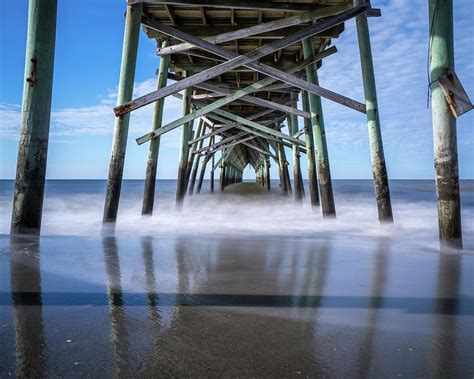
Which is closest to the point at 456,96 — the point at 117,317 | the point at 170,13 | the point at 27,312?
the point at 117,317

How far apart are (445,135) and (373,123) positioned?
171 centimetres

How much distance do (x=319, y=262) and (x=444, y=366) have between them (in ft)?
5.26

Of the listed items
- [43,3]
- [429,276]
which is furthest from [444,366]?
[43,3]

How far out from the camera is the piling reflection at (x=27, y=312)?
1106 mm

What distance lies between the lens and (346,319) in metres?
1.54

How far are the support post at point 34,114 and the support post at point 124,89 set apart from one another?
1.44 metres

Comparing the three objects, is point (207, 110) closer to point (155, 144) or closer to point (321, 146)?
point (155, 144)

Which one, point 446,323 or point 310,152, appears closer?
point 446,323

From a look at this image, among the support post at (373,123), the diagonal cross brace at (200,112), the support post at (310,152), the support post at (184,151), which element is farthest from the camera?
the support post at (184,151)

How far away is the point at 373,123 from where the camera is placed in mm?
4953

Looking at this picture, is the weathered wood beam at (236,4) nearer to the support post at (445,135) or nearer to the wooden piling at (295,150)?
the support post at (445,135)

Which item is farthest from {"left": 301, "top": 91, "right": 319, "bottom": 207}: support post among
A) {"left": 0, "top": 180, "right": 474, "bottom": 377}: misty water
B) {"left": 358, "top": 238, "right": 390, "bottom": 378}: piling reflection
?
{"left": 0, "top": 180, "right": 474, "bottom": 377}: misty water

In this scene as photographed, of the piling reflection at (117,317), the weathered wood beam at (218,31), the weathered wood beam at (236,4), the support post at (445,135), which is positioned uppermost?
the weathered wood beam at (218,31)

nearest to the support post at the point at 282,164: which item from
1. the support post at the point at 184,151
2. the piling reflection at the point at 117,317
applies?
the support post at the point at 184,151
